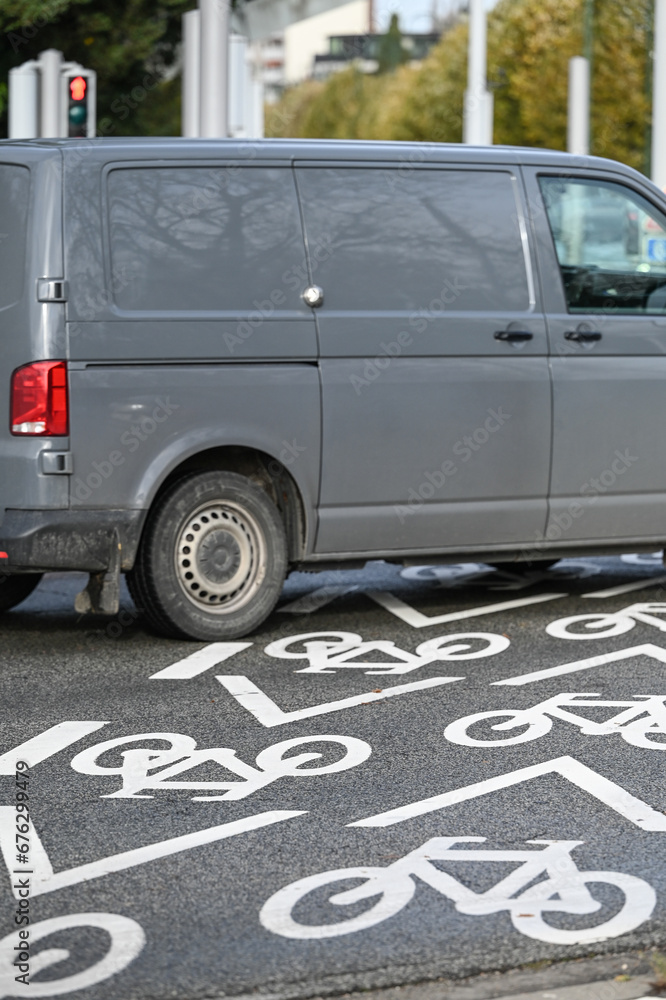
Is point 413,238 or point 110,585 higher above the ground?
point 413,238

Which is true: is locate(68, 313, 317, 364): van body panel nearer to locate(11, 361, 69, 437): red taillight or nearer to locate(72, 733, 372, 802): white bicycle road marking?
locate(11, 361, 69, 437): red taillight

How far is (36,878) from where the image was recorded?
13.7 feet

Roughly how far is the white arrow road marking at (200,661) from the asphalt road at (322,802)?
2 cm

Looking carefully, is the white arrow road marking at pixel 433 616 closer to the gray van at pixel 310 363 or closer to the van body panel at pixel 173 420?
the gray van at pixel 310 363

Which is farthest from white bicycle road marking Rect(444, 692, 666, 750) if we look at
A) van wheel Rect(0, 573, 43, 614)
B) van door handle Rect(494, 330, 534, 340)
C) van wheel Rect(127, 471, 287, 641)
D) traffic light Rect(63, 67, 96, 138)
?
traffic light Rect(63, 67, 96, 138)

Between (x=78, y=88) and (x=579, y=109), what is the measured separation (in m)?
10.3

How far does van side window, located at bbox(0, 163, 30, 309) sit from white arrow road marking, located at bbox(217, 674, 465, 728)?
6.09 ft

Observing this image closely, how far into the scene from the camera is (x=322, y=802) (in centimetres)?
489

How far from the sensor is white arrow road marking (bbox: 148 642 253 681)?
6.68m

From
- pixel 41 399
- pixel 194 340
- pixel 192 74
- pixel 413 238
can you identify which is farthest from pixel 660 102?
pixel 41 399

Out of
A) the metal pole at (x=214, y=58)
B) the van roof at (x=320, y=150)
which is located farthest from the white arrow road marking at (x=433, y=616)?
the metal pole at (x=214, y=58)

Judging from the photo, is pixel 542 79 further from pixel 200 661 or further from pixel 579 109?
pixel 200 661

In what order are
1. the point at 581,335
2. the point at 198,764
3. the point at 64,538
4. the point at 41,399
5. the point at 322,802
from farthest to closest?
the point at 581,335 < the point at 64,538 < the point at 41,399 < the point at 198,764 < the point at 322,802

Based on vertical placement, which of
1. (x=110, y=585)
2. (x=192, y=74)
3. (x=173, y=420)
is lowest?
(x=110, y=585)
